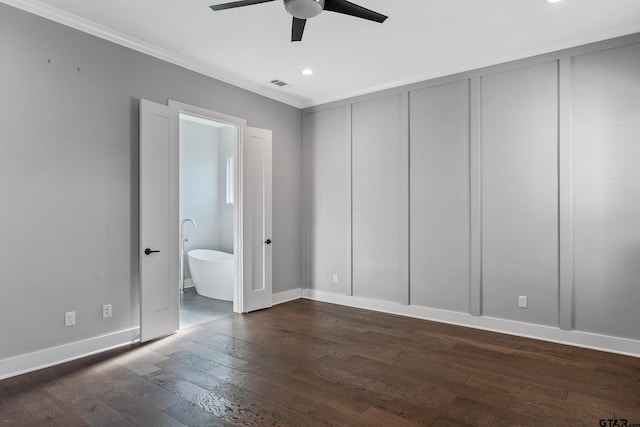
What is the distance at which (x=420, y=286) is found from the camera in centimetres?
452

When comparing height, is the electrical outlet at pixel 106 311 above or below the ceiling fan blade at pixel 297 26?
below

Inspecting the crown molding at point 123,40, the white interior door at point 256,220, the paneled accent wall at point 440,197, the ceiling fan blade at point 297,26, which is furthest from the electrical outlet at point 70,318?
the paneled accent wall at point 440,197

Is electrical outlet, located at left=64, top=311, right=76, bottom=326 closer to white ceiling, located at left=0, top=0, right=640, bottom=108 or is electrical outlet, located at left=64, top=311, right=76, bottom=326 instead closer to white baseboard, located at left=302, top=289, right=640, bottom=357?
white ceiling, located at left=0, top=0, right=640, bottom=108

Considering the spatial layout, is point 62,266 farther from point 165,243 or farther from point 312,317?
point 312,317

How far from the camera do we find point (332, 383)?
276cm

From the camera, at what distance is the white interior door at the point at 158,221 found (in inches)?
140

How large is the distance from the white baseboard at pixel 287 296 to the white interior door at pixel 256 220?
21cm

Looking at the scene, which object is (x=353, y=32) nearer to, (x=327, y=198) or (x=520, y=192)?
(x=520, y=192)

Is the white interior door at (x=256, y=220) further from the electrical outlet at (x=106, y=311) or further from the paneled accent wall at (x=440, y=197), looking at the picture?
the paneled accent wall at (x=440, y=197)

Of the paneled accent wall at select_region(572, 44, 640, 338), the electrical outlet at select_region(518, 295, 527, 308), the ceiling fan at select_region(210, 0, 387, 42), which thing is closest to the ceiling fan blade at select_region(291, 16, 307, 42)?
the ceiling fan at select_region(210, 0, 387, 42)

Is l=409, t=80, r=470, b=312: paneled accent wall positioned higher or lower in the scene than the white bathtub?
higher

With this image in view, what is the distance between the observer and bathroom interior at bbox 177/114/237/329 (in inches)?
216

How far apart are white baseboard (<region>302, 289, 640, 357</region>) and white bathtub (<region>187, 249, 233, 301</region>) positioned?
4.72 ft

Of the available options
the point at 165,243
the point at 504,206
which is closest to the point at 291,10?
the point at 165,243
